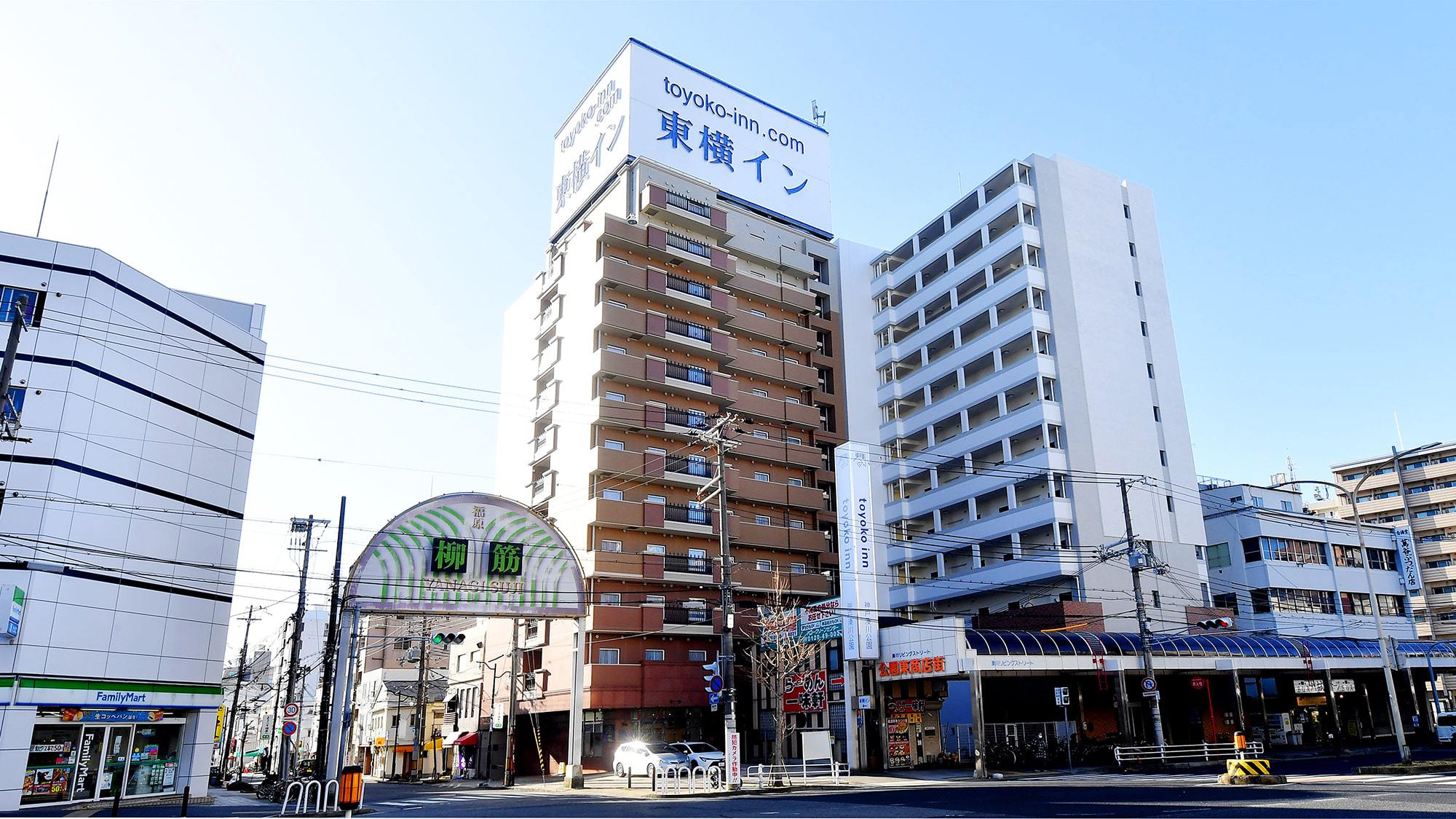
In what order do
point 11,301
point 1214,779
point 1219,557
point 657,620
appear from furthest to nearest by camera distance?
point 1219,557, point 657,620, point 11,301, point 1214,779

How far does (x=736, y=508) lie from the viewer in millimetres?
64500

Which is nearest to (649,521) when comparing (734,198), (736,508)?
(736,508)

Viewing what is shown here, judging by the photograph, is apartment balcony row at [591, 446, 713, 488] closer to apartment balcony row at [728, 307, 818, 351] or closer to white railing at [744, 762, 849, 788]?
apartment balcony row at [728, 307, 818, 351]

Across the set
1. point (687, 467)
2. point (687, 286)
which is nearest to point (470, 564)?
point (687, 467)

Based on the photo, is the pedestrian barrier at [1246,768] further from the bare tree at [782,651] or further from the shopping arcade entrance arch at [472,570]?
the shopping arcade entrance arch at [472,570]

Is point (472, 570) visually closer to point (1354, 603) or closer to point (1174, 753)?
point (1174, 753)

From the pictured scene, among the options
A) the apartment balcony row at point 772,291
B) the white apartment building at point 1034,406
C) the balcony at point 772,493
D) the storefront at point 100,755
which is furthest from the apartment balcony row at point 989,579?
the storefront at point 100,755

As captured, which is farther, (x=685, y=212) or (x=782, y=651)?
(x=685, y=212)

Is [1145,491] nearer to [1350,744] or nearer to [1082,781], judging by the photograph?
[1350,744]

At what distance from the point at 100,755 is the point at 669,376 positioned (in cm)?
3849

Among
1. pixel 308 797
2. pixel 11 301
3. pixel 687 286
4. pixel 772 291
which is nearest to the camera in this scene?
pixel 308 797

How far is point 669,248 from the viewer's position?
6612cm

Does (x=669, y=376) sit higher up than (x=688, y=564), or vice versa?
(x=669, y=376)

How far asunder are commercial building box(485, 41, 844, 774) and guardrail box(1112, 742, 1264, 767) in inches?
817
